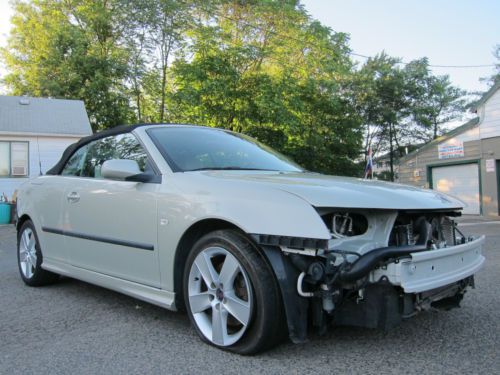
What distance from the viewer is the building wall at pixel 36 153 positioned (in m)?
18.4

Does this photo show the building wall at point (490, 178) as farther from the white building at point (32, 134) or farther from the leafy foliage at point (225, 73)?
the white building at point (32, 134)

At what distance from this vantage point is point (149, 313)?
372 cm

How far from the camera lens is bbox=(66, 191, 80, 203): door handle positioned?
3.99m

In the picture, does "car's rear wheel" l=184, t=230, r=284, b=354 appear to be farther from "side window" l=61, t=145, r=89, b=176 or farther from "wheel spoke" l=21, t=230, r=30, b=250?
"wheel spoke" l=21, t=230, r=30, b=250

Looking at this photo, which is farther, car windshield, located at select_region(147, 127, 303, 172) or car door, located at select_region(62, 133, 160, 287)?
car windshield, located at select_region(147, 127, 303, 172)

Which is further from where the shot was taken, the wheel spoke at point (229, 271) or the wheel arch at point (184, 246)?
the wheel arch at point (184, 246)

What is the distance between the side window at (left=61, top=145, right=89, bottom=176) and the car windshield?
1.10 meters

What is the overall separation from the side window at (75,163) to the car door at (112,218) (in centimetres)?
3

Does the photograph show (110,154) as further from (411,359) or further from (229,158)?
(411,359)

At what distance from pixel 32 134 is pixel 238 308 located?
1854 cm

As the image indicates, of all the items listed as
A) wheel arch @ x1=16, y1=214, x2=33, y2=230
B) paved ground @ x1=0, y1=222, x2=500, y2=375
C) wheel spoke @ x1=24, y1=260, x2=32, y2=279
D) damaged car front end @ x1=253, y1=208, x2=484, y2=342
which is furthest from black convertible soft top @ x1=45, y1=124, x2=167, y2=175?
damaged car front end @ x1=253, y1=208, x2=484, y2=342

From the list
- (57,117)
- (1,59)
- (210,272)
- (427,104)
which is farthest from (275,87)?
(1,59)

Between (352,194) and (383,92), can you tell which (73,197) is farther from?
(383,92)

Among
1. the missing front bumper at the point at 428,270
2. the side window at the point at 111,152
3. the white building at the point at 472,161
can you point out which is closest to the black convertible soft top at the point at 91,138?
the side window at the point at 111,152
